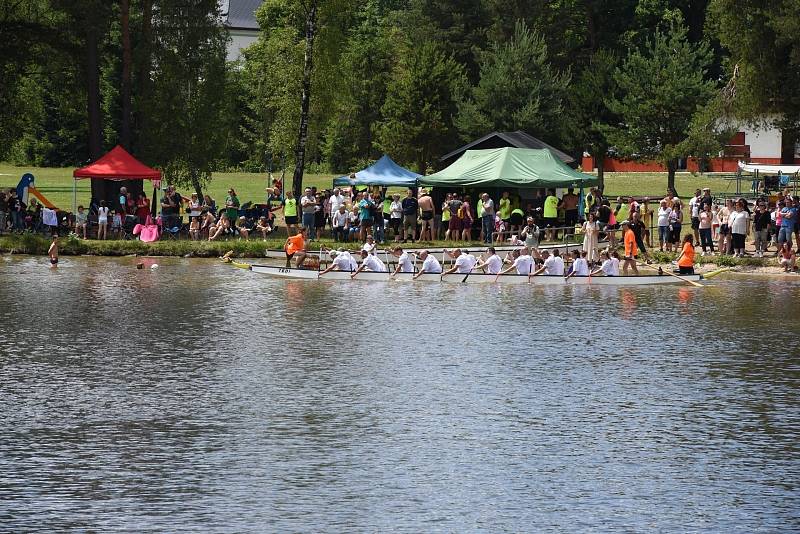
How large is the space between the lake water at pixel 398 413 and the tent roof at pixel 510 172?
34.6 feet

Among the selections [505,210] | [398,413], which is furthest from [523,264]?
[398,413]

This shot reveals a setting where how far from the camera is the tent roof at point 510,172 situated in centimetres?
4781

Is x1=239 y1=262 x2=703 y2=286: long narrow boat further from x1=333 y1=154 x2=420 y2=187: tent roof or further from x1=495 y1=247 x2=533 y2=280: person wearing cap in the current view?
x1=333 y1=154 x2=420 y2=187: tent roof

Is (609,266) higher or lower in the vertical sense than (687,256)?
lower

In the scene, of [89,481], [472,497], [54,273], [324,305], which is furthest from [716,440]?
[54,273]

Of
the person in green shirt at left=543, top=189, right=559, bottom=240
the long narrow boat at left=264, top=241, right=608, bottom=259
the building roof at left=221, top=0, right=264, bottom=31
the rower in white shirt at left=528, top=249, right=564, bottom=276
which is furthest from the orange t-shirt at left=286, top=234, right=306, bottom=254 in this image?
the building roof at left=221, top=0, right=264, bottom=31

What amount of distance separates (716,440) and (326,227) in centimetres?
3506

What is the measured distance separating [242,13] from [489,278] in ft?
353

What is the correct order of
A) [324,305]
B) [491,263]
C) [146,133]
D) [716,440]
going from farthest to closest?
[146,133] → [491,263] → [324,305] → [716,440]

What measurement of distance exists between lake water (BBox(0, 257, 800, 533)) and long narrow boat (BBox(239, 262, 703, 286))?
160cm

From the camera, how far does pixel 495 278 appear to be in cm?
4047

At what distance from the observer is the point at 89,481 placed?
1869 cm

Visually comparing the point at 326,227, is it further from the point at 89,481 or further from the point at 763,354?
the point at 89,481

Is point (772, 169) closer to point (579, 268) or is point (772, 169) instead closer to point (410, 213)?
point (410, 213)
